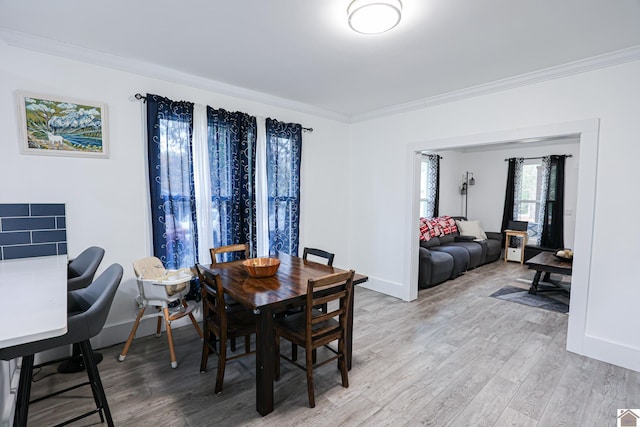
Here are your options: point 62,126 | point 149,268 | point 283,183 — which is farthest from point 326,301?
point 62,126

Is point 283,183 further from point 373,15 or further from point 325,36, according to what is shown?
point 373,15

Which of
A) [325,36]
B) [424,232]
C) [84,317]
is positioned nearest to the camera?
[84,317]

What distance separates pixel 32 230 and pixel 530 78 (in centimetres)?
444

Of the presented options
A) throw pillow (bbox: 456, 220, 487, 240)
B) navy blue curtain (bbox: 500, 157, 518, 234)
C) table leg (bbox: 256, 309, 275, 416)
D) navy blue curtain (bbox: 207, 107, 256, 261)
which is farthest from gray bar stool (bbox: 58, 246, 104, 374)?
navy blue curtain (bbox: 500, 157, 518, 234)

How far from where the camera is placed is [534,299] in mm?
4082

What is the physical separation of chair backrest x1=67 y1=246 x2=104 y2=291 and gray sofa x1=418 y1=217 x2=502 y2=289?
12.6 ft

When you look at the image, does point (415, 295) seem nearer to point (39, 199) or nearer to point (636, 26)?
point (636, 26)

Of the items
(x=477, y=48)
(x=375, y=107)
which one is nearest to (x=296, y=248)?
(x=375, y=107)

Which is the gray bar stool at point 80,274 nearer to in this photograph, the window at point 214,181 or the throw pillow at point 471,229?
the window at point 214,181

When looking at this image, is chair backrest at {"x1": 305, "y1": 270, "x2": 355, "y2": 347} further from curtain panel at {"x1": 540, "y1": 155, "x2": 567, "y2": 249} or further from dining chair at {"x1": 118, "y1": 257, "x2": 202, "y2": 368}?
curtain panel at {"x1": 540, "y1": 155, "x2": 567, "y2": 249}

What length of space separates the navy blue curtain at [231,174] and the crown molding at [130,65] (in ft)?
0.82

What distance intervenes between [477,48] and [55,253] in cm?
371

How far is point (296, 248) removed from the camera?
3.96 metres

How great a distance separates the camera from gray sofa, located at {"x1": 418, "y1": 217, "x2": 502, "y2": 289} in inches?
177
